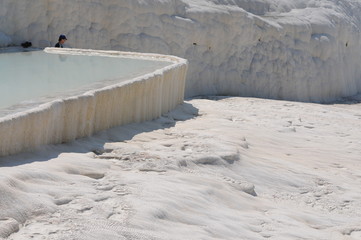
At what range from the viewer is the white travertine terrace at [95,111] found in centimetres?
451

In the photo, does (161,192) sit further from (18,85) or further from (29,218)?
(18,85)

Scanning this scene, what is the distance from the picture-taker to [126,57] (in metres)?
8.88

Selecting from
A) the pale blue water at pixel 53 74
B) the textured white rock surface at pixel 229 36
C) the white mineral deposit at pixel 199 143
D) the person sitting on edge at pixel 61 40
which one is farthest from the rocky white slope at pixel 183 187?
the textured white rock surface at pixel 229 36

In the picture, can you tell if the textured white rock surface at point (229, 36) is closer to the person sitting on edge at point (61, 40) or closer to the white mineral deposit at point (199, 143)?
the white mineral deposit at point (199, 143)

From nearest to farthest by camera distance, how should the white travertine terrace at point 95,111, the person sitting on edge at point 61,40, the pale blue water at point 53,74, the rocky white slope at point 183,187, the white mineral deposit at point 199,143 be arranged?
the rocky white slope at point 183,187
the white mineral deposit at point 199,143
the white travertine terrace at point 95,111
the pale blue water at point 53,74
the person sitting on edge at point 61,40

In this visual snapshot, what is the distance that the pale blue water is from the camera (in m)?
5.66

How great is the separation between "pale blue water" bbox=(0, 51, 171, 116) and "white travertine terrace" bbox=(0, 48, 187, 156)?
0.25 meters

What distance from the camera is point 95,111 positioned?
571 centimetres

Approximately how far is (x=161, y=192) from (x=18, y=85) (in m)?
2.38

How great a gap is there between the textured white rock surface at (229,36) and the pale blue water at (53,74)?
1.45 m

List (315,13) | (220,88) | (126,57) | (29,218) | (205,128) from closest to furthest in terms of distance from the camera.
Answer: (29,218) → (205,128) → (126,57) → (220,88) → (315,13)

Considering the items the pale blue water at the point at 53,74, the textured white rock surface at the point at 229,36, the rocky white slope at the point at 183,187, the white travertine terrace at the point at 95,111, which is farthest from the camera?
the textured white rock surface at the point at 229,36

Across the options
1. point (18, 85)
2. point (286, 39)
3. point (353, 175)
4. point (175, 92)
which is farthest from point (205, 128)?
→ point (286, 39)

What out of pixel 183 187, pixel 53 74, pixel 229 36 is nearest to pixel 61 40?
pixel 53 74
